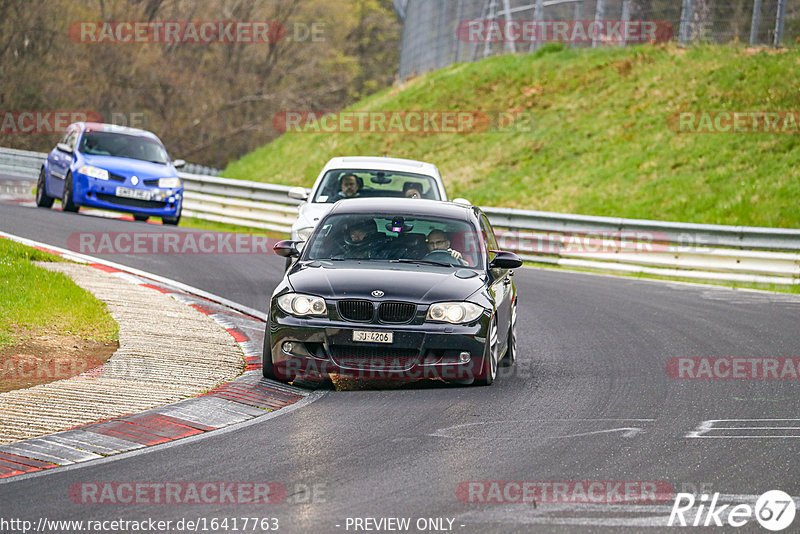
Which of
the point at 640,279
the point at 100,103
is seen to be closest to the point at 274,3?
the point at 100,103

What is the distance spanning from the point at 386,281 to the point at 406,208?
4.75 ft

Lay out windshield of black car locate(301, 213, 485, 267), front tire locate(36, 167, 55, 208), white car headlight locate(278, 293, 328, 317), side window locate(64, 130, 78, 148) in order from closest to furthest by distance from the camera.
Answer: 1. white car headlight locate(278, 293, 328, 317)
2. windshield of black car locate(301, 213, 485, 267)
3. side window locate(64, 130, 78, 148)
4. front tire locate(36, 167, 55, 208)

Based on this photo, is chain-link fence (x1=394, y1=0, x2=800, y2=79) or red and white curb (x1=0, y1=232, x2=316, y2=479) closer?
red and white curb (x1=0, y1=232, x2=316, y2=479)

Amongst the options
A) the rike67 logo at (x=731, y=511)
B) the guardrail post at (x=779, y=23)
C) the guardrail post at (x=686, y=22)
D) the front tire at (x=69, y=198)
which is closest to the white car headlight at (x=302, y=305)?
the rike67 logo at (x=731, y=511)

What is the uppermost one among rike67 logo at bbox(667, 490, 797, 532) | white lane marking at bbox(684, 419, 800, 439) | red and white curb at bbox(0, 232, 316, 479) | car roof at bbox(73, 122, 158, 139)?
car roof at bbox(73, 122, 158, 139)

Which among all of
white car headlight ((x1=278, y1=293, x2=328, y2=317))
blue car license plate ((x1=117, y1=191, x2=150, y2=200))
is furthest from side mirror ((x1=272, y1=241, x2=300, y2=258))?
blue car license plate ((x1=117, y1=191, x2=150, y2=200))

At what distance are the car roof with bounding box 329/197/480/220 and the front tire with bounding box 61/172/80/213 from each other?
44.0 ft

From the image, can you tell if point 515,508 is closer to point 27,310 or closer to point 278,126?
point 27,310

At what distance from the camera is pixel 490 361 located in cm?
960

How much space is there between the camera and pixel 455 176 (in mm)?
34531

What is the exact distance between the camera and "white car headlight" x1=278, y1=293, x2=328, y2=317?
9.26m

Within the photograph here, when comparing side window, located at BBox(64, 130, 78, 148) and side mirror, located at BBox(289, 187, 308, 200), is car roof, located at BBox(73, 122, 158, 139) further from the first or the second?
side mirror, located at BBox(289, 187, 308, 200)

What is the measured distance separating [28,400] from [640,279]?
14.2 metres

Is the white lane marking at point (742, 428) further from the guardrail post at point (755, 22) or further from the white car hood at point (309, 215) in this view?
the guardrail post at point (755, 22)
